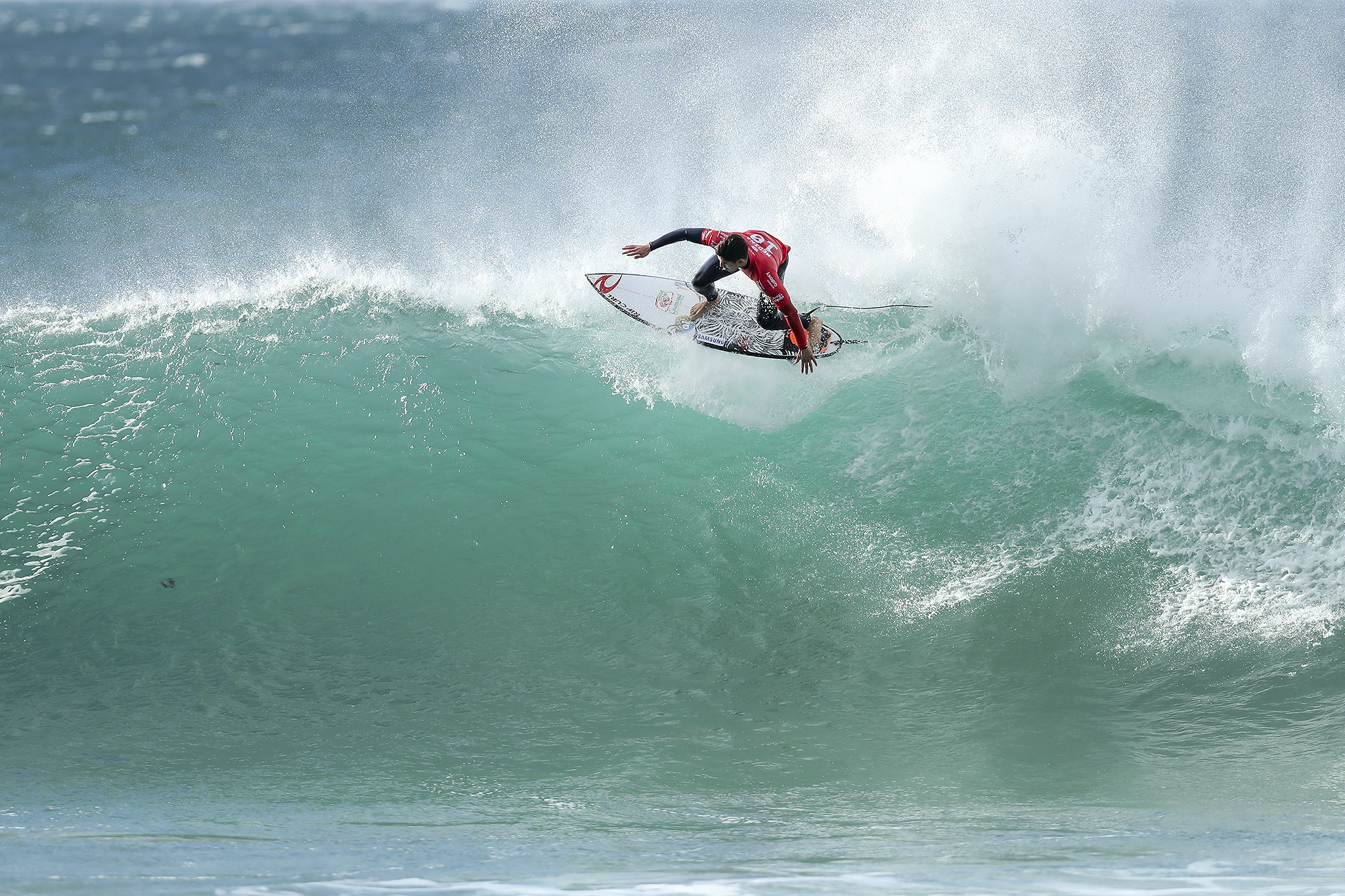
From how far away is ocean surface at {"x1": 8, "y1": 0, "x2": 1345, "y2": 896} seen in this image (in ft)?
15.8

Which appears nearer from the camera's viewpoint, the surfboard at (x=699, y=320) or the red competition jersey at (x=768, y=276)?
the red competition jersey at (x=768, y=276)

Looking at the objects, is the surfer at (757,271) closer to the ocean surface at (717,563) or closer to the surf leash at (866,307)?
the ocean surface at (717,563)

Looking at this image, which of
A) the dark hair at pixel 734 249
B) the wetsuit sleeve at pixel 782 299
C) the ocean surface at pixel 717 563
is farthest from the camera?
the wetsuit sleeve at pixel 782 299

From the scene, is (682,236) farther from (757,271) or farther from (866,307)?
(866,307)

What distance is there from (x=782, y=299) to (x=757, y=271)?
278 millimetres

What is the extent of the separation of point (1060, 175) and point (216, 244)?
14.1m

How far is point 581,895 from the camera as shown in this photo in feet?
12.2

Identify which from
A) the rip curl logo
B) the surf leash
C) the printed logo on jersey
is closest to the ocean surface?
the surf leash

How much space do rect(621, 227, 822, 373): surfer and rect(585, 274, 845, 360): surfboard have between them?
0.10 m

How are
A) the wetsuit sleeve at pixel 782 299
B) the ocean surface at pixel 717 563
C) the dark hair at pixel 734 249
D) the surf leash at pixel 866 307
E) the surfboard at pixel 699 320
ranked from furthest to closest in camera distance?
1. the surf leash at pixel 866 307
2. the surfboard at pixel 699 320
3. the wetsuit sleeve at pixel 782 299
4. the dark hair at pixel 734 249
5. the ocean surface at pixel 717 563

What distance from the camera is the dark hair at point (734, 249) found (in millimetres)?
6398

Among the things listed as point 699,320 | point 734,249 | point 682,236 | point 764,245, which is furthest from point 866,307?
point 734,249

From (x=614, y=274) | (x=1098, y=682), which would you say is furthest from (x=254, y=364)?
(x=1098, y=682)

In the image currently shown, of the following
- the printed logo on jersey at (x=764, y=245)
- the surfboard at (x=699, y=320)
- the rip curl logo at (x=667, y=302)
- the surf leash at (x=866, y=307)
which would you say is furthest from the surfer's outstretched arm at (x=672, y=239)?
the surf leash at (x=866, y=307)
